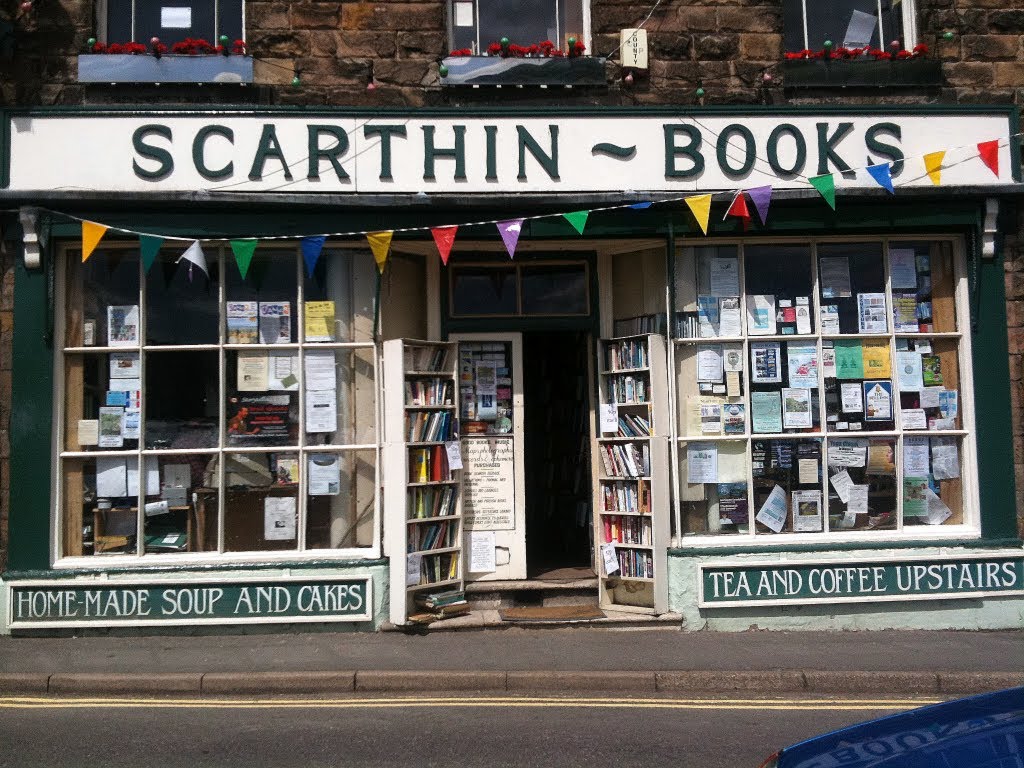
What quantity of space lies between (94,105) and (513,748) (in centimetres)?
669

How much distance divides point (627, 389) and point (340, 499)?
2927 millimetres

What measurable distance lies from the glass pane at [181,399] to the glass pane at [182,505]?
0.55 feet

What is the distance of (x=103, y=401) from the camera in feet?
27.6

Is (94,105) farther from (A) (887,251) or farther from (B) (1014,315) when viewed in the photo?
(B) (1014,315)

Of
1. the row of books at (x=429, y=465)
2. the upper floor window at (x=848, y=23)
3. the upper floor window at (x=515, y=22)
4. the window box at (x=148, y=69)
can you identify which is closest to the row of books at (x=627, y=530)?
the row of books at (x=429, y=465)

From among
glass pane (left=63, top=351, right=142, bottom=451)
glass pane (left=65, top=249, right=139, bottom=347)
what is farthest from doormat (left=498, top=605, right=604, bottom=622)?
glass pane (left=65, top=249, right=139, bottom=347)

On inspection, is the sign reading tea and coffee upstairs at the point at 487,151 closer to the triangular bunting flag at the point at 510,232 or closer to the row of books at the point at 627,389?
the triangular bunting flag at the point at 510,232

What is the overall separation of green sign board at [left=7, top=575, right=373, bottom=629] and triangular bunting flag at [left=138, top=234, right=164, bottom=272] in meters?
2.84

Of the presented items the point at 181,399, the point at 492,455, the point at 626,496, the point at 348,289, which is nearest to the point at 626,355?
the point at 626,496

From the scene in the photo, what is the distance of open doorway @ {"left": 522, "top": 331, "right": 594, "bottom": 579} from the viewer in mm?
10234

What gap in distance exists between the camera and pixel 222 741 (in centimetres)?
571

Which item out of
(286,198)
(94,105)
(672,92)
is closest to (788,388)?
(672,92)

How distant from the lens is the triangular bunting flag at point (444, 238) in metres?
8.20

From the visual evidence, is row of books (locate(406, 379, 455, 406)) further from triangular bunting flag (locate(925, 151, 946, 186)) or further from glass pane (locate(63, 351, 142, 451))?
triangular bunting flag (locate(925, 151, 946, 186))
